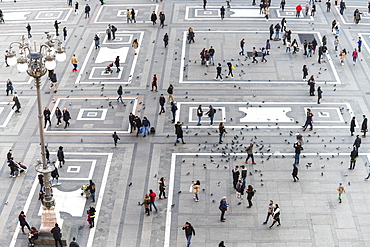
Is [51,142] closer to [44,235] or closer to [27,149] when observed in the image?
[27,149]

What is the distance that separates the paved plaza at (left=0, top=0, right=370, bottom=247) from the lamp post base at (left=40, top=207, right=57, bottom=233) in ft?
2.11

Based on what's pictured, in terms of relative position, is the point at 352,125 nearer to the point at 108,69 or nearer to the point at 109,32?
the point at 108,69

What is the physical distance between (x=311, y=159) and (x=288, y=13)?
2782 centimetres

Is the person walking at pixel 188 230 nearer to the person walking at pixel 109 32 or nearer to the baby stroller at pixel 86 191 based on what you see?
the baby stroller at pixel 86 191

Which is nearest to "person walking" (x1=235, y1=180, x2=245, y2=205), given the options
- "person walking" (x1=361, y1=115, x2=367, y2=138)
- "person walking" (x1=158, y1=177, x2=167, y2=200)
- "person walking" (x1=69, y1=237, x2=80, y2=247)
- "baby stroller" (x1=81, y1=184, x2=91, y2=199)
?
"person walking" (x1=158, y1=177, x2=167, y2=200)

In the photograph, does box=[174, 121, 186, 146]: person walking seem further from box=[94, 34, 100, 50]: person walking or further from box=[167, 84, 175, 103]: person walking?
box=[94, 34, 100, 50]: person walking

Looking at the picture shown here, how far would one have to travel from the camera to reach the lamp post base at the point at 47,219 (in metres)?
31.0

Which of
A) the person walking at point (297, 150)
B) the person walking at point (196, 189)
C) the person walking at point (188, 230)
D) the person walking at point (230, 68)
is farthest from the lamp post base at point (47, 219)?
the person walking at point (230, 68)

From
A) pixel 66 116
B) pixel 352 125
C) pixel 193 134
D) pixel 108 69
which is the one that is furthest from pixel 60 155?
pixel 352 125

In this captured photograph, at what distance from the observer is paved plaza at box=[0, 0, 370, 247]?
33125 millimetres

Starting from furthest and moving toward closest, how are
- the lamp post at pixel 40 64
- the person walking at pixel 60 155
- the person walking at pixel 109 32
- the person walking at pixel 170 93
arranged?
the person walking at pixel 109 32 < the person walking at pixel 170 93 < the person walking at pixel 60 155 < the lamp post at pixel 40 64

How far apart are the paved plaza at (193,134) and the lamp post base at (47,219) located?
2.11ft

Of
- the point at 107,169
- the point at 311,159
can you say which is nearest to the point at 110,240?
the point at 107,169

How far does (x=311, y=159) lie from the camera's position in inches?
1519
